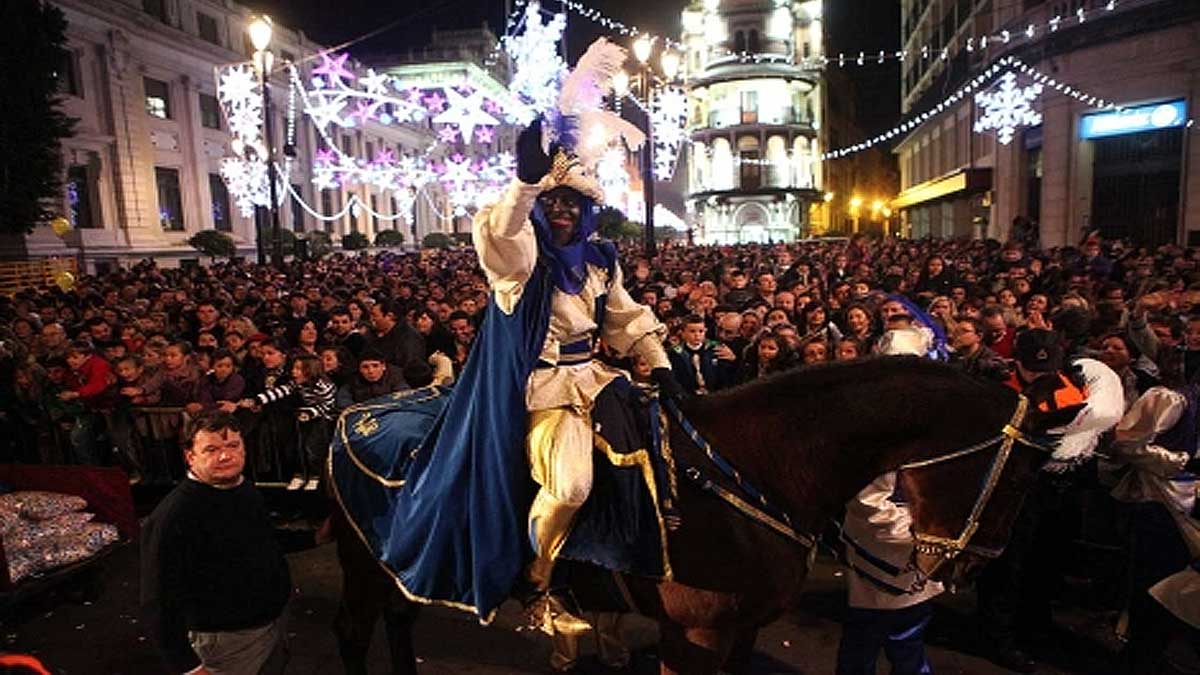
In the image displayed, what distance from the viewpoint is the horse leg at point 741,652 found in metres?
3.75

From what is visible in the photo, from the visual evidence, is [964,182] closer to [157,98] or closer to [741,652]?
[741,652]

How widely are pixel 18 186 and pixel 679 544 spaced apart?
27470mm

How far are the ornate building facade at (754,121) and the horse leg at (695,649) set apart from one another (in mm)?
60409

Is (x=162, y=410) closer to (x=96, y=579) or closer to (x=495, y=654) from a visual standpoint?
(x=96, y=579)

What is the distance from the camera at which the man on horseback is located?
3.32 meters

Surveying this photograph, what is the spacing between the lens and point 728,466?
3521 millimetres

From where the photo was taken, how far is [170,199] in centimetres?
3800

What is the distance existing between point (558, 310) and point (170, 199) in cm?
4072

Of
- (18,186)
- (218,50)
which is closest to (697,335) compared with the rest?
(18,186)

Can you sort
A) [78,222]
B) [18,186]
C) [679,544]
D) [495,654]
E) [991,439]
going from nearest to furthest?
[991,439] → [679,544] → [495,654] → [18,186] → [78,222]

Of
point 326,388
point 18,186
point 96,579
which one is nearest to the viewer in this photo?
point 96,579

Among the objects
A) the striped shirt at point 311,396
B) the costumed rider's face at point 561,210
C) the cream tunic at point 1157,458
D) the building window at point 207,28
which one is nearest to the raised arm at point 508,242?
the costumed rider's face at point 561,210

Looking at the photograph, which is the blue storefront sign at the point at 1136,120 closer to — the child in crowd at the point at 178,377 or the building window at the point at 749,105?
the child in crowd at the point at 178,377

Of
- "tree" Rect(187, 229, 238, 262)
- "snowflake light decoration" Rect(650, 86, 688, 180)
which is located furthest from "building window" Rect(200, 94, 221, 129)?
"snowflake light decoration" Rect(650, 86, 688, 180)
